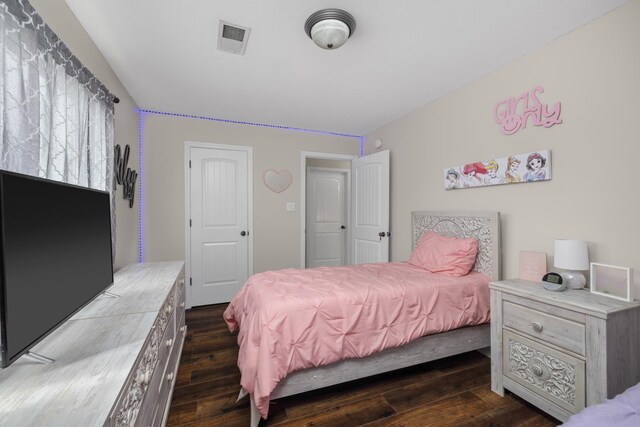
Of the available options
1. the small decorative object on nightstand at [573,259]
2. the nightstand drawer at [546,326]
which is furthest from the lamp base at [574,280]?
the nightstand drawer at [546,326]

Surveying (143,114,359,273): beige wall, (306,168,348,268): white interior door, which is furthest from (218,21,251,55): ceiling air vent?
(306,168,348,268): white interior door

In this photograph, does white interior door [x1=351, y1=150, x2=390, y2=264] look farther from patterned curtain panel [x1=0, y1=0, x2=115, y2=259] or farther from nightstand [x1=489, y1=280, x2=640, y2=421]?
patterned curtain panel [x1=0, y1=0, x2=115, y2=259]

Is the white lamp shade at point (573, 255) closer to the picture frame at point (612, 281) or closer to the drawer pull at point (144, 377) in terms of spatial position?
the picture frame at point (612, 281)

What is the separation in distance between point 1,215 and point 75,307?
55 centimetres

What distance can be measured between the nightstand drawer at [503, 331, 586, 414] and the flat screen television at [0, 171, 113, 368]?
2373 millimetres

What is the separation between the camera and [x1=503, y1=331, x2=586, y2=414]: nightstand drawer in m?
1.47

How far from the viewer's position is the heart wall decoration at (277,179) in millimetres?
3803

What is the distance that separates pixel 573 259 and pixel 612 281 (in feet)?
0.73

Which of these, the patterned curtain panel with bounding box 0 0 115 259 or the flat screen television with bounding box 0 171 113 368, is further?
the patterned curtain panel with bounding box 0 0 115 259

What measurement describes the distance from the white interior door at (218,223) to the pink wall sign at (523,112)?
2.89 m

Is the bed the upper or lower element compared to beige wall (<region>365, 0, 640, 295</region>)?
lower

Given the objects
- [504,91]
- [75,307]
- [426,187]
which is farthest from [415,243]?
[75,307]

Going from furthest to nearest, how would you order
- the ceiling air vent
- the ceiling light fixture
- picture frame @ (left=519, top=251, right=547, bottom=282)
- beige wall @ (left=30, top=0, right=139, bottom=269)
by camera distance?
picture frame @ (left=519, top=251, right=547, bottom=282)
the ceiling air vent
the ceiling light fixture
beige wall @ (left=30, top=0, right=139, bottom=269)

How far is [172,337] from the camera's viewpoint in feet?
6.08
